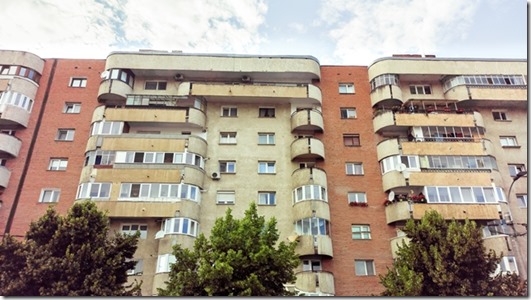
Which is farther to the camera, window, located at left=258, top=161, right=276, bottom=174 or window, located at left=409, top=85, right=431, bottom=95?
window, located at left=409, top=85, right=431, bottom=95

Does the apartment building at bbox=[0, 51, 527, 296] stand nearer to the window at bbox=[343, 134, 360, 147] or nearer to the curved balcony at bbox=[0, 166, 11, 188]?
the curved balcony at bbox=[0, 166, 11, 188]

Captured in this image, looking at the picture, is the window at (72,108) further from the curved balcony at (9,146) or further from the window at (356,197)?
the window at (356,197)

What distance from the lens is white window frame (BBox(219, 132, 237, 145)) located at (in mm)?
30203

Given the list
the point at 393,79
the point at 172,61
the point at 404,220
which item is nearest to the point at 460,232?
the point at 404,220

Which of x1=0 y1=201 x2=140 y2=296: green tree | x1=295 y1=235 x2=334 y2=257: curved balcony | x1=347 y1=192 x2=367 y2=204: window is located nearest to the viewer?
x1=0 y1=201 x2=140 y2=296: green tree

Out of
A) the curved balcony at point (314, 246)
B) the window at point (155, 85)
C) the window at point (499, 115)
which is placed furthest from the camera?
the window at point (155, 85)

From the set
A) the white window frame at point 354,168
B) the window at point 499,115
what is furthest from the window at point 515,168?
the white window frame at point 354,168

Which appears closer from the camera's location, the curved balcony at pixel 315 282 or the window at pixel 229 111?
the curved balcony at pixel 315 282

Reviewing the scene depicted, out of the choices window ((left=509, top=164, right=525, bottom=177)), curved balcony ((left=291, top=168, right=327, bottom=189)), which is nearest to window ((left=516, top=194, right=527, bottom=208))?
window ((left=509, top=164, right=525, bottom=177))

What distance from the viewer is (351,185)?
28734 mm

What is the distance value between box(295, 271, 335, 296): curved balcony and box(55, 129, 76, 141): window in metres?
19.6

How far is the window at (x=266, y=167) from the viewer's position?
29117mm

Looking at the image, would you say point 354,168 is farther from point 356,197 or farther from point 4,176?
point 4,176

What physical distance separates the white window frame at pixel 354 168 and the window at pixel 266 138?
19.6 ft
